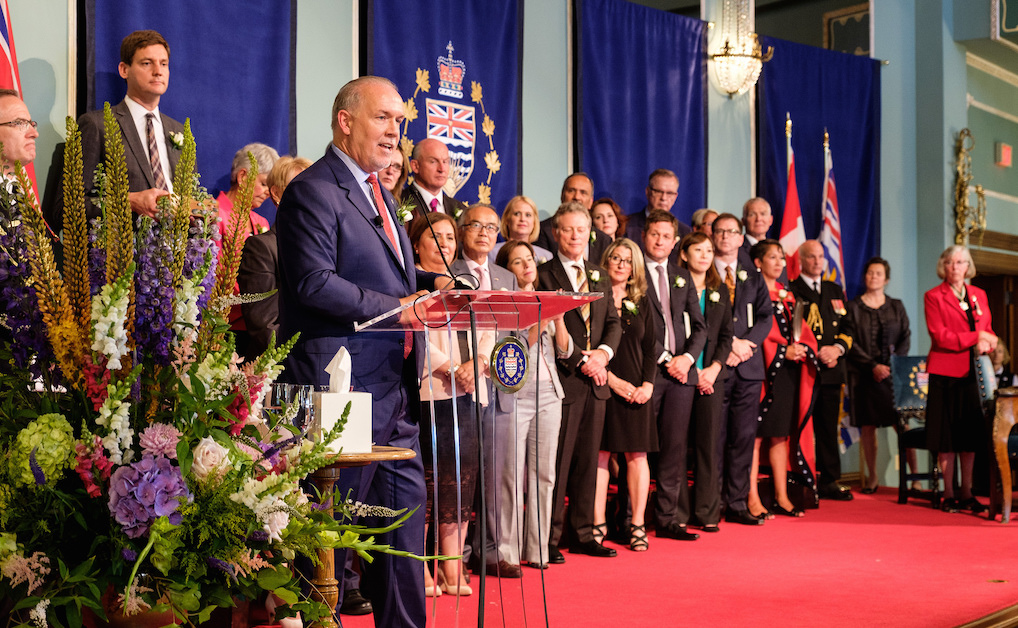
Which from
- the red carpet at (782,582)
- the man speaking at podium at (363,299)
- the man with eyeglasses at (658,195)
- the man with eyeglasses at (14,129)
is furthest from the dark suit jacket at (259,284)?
the man with eyeglasses at (658,195)

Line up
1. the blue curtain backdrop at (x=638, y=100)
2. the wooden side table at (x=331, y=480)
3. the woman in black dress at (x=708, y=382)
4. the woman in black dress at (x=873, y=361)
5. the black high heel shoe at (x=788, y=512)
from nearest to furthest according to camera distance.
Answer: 1. the wooden side table at (x=331, y=480)
2. the woman in black dress at (x=708, y=382)
3. the black high heel shoe at (x=788, y=512)
4. the blue curtain backdrop at (x=638, y=100)
5. the woman in black dress at (x=873, y=361)

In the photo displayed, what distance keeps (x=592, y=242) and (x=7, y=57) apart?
2931mm

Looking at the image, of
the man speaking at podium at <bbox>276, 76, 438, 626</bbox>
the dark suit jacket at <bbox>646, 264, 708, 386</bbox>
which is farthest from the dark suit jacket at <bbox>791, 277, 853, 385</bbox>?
the man speaking at podium at <bbox>276, 76, 438, 626</bbox>

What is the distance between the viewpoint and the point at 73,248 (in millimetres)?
1426

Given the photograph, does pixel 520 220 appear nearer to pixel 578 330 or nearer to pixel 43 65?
pixel 578 330

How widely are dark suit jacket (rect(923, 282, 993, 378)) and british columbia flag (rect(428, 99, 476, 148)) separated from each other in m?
3.11

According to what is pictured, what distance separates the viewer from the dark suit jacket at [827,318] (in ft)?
23.3

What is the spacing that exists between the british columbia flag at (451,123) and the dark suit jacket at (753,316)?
1.80m

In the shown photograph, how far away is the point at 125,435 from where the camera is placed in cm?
138

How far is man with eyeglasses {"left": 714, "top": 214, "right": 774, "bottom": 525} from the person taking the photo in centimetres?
602

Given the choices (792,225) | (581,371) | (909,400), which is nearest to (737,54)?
(792,225)

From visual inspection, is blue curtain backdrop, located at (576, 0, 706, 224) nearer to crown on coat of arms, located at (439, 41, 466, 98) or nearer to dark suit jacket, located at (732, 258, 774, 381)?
crown on coat of arms, located at (439, 41, 466, 98)

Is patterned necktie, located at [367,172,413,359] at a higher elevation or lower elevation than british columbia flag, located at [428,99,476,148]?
lower

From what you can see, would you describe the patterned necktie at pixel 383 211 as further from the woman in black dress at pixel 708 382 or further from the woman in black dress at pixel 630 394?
the woman in black dress at pixel 708 382
